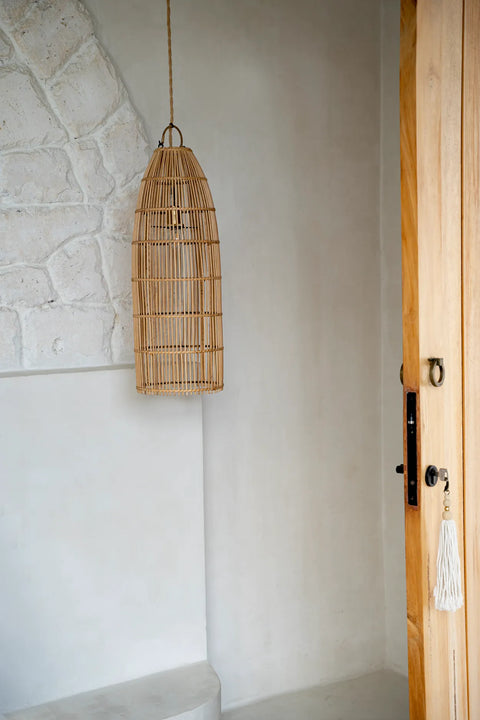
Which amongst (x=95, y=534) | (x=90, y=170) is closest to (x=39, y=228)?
(x=90, y=170)

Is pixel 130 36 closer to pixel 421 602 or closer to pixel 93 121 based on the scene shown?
pixel 93 121

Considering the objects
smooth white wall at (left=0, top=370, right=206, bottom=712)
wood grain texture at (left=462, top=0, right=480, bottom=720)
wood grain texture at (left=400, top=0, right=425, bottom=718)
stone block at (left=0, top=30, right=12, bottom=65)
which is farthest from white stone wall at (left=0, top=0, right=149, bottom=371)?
wood grain texture at (left=462, top=0, right=480, bottom=720)

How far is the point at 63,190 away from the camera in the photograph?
7.75 ft

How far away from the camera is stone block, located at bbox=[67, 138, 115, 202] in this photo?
7.80ft

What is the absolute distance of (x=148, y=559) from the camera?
2508 mm

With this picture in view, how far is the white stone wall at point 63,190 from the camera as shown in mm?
2291

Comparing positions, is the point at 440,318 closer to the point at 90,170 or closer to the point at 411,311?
the point at 411,311

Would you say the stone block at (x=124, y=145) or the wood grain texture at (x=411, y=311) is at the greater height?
the stone block at (x=124, y=145)

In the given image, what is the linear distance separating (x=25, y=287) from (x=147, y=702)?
4.34ft

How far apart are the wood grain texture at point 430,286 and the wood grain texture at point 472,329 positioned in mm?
30

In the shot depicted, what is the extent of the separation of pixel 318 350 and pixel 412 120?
1.21 m

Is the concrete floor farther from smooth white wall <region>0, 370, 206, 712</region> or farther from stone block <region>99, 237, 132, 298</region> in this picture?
stone block <region>99, 237, 132, 298</region>

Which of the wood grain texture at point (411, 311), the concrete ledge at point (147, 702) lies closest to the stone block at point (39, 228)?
the wood grain texture at point (411, 311)

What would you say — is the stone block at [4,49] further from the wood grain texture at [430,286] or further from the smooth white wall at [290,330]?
the wood grain texture at [430,286]
